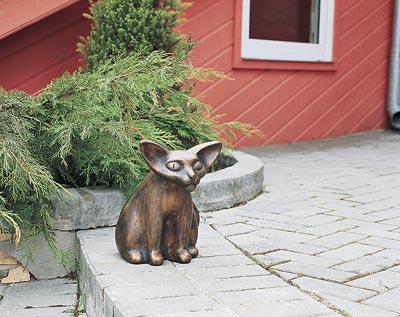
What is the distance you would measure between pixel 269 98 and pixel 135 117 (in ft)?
10.2

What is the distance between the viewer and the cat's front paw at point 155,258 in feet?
7.39

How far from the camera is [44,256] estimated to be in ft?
8.93

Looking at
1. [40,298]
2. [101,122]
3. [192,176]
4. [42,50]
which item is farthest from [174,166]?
[42,50]

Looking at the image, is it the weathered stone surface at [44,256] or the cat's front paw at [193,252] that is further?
the weathered stone surface at [44,256]

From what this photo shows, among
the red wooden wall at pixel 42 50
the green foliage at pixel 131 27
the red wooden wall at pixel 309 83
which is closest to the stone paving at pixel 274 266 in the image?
the green foliage at pixel 131 27

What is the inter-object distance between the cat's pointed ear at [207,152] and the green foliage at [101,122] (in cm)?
52

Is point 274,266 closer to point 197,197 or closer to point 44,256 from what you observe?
point 197,197

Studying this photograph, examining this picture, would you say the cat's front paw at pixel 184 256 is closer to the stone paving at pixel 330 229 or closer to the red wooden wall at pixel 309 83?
the stone paving at pixel 330 229

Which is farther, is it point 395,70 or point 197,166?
point 395,70

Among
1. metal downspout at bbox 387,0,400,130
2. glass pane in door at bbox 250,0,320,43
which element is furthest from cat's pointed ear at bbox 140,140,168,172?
metal downspout at bbox 387,0,400,130

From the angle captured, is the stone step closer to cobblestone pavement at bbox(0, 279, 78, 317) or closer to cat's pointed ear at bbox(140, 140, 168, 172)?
cobblestone pavement at bbox(0, 279, 78, 317)

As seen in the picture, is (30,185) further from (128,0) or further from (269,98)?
(269,98)

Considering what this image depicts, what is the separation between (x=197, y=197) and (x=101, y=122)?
0.86 metres

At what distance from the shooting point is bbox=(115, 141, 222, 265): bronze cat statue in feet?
7.12
